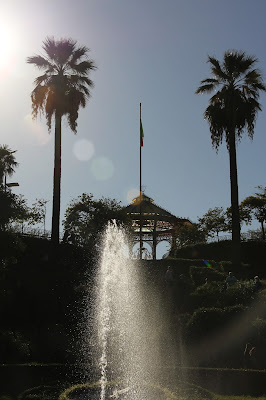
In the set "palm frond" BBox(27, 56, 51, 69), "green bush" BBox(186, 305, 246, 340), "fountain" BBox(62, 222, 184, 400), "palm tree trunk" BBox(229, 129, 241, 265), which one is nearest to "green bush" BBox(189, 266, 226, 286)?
"palm tree trunk" BBox(229, 129, 241, 265)

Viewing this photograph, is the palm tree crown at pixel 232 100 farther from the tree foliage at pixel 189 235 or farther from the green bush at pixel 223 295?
the tree foliage at pixel 189 235

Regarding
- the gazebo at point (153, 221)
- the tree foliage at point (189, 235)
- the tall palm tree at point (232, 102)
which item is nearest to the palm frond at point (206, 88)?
the tall palm tree at point (232, 102)

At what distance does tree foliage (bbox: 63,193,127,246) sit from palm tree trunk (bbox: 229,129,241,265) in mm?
19324

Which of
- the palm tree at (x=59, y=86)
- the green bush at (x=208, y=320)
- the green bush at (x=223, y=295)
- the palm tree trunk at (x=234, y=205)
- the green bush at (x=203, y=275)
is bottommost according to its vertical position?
the green bush at (x=208, y=320)

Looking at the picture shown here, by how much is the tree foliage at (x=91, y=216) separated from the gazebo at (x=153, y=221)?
6.46 feet

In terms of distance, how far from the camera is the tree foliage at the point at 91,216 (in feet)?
143

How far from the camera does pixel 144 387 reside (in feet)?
34.3

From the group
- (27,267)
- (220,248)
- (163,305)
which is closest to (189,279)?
(163,305)

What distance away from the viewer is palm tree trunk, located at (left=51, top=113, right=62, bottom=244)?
24578 mm

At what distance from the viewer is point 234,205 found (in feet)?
82.0

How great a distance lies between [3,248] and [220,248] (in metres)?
16.4

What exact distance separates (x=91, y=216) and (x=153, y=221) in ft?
21.5

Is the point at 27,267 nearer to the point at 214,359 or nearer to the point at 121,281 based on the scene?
the point at 121,281

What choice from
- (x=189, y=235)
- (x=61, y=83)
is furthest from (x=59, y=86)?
(x=189, y=235)
